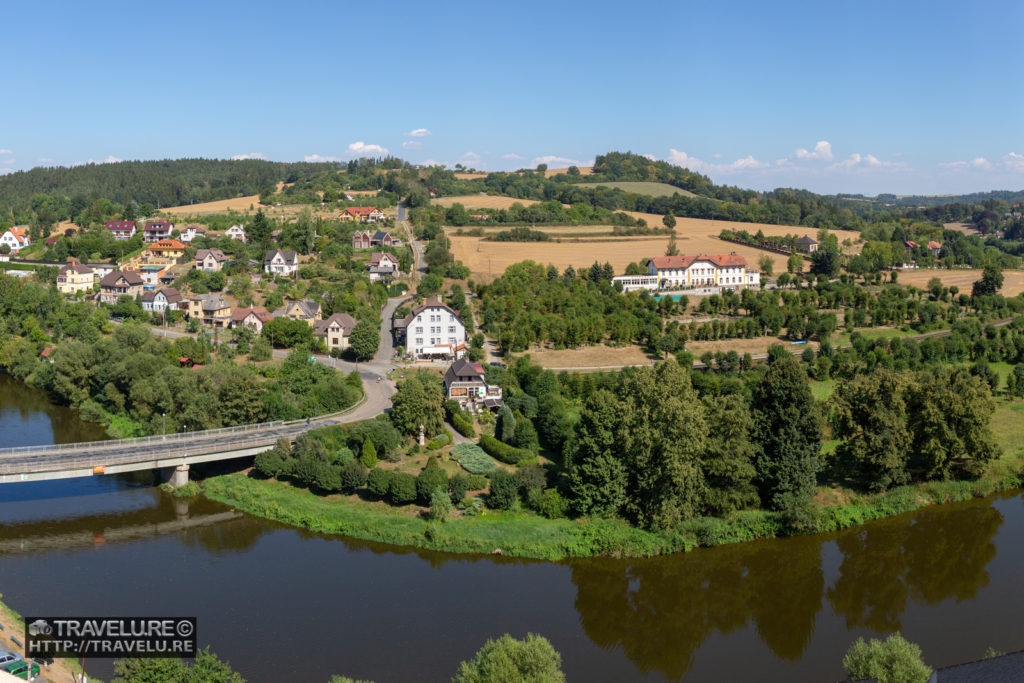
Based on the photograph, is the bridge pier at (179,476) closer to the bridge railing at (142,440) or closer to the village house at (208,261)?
the bridge railing at (142,440)

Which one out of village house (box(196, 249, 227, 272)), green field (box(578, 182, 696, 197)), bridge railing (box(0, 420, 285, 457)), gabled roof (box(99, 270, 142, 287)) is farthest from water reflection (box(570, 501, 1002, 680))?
green field (box(578, 182, 696, 197))

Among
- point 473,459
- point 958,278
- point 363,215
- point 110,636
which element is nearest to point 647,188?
point 363,215

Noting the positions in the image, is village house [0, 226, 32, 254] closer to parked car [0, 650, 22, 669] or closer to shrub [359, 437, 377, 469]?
shrub [359, 437, 377, 469]

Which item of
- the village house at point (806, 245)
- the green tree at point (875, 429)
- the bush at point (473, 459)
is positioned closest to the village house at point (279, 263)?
the bush at point (473, 459)

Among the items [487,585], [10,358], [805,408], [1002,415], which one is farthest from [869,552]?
[10,358]

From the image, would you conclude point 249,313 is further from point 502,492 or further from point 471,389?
point 502,492
